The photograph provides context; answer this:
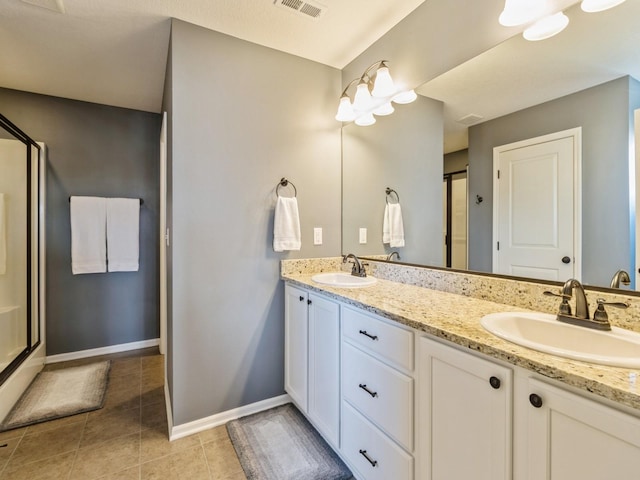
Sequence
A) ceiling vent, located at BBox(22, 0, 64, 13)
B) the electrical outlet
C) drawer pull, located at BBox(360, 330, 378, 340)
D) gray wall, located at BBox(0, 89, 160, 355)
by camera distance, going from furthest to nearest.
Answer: gray wall, located at BBox(0, 89, 160, 355), the electrical outlet, ceiling vent, located at BBox(22, 0, 64, 13), drawer pull, located at BBox(360, 330, 378, 340)

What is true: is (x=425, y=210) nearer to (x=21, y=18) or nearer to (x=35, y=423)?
(x=21, y=18)

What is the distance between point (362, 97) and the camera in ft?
6.55

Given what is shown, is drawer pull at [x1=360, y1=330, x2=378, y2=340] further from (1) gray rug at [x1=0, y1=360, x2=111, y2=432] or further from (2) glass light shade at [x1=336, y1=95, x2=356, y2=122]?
(1) gray rug at [x1=0, y1=360, x2=111, y2=432]

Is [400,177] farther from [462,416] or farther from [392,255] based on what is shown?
[462,416]

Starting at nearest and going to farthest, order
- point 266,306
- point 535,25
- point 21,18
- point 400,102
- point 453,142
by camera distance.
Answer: point 535,25
point 453,142
point 21,18
point 400,102
point 266,306

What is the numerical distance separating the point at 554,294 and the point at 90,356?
361cm

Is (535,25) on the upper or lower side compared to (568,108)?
upper

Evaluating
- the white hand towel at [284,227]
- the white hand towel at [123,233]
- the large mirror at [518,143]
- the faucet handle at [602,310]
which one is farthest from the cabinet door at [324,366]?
the white hand towel at [123,233]

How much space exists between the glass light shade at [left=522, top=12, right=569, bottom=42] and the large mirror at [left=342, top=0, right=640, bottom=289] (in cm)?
2

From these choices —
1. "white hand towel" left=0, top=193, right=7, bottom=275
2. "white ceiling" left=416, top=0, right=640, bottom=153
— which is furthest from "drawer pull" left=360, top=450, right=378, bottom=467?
"white hand towel" left=0, top=193, right=7, bottom=275

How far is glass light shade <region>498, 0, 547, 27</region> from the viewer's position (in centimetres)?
119

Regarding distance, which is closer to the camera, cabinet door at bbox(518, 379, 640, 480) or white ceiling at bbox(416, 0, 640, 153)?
cabinet door at bbox(518, 379, 640, 480)

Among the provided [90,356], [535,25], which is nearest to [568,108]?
[535,25]

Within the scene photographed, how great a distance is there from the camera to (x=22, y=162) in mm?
2543
